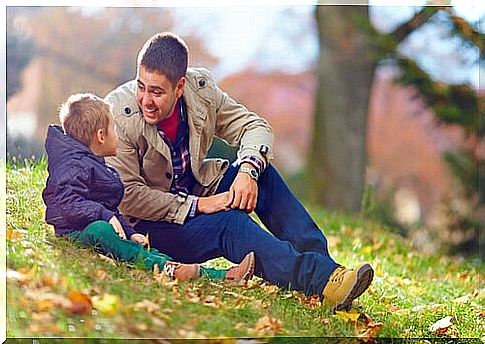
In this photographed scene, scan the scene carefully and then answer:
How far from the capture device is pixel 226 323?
3.16 metres

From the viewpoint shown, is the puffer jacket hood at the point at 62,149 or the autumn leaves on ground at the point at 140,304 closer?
the autumn leaves on ground at the point at 140,304

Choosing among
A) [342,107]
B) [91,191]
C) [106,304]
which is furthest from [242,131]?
[342,107]

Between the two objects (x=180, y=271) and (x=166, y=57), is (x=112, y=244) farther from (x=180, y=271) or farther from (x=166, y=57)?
(x=166, y=57)

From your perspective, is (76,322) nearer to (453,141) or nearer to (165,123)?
(165,123)

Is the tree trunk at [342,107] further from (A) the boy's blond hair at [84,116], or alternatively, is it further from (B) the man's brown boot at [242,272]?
(A) the boy's blond hair at [84,116]

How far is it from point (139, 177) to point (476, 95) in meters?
3.31

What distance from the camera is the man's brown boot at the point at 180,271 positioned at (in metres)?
3.28

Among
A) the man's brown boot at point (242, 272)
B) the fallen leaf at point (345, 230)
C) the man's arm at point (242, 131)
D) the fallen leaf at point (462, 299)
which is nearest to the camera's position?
the man's brown boot at point (242, 272)

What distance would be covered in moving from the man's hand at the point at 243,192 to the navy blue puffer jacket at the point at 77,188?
46 centimetres

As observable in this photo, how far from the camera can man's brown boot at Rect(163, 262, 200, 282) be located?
3283 mm

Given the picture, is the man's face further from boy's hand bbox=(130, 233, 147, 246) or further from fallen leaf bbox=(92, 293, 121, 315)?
fallen leaf bbox=(92, 293, 121, 315)

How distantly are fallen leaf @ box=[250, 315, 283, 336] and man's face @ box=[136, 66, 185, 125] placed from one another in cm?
92

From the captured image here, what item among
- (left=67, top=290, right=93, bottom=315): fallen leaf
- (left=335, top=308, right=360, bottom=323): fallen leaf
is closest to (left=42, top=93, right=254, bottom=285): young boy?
(left=67, top=290, right=93, bottom=315): fallen leaf

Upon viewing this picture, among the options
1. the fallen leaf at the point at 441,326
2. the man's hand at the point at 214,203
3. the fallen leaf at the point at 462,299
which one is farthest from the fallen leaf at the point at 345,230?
the man's hand at the point at 214,203
